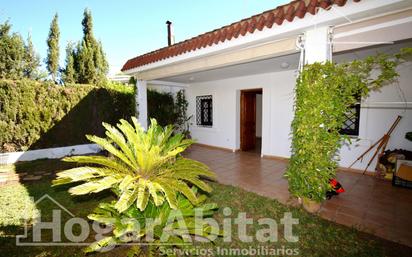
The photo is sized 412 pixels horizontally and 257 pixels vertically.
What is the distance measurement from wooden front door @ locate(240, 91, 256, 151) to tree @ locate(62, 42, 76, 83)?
14.6 metres

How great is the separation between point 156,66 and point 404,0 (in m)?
6.02

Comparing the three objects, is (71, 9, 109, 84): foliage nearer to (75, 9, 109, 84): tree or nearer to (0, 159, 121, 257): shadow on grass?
(75, 9, 109, 84): tree

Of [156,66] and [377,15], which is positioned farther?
[156,66]

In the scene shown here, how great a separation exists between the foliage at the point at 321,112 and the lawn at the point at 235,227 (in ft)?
2.19

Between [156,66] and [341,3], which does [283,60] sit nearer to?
[341,3]

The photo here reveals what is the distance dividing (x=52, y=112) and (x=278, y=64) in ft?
28.0

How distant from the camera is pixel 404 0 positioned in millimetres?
2695

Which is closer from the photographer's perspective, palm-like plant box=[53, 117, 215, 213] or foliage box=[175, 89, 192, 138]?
palm-like plant box=[53, 117, 215, 213]

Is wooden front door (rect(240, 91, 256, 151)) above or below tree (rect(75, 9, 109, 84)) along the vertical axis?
below

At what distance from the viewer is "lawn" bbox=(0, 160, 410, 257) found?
113 inches

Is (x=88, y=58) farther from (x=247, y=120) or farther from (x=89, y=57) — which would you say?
(x=247, y=120)

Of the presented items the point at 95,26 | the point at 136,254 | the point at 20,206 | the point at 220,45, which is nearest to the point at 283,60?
the point at 220,45

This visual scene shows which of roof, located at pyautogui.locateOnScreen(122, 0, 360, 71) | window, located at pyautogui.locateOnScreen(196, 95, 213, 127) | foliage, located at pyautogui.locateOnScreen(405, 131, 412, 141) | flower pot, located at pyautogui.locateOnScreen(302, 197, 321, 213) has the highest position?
roof, located at pyautogui.locateOnScreen(122, 0, 360, 71)

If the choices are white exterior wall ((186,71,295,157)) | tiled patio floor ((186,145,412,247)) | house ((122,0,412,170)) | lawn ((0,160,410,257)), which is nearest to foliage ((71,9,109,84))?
house ((122,0,412,170))
